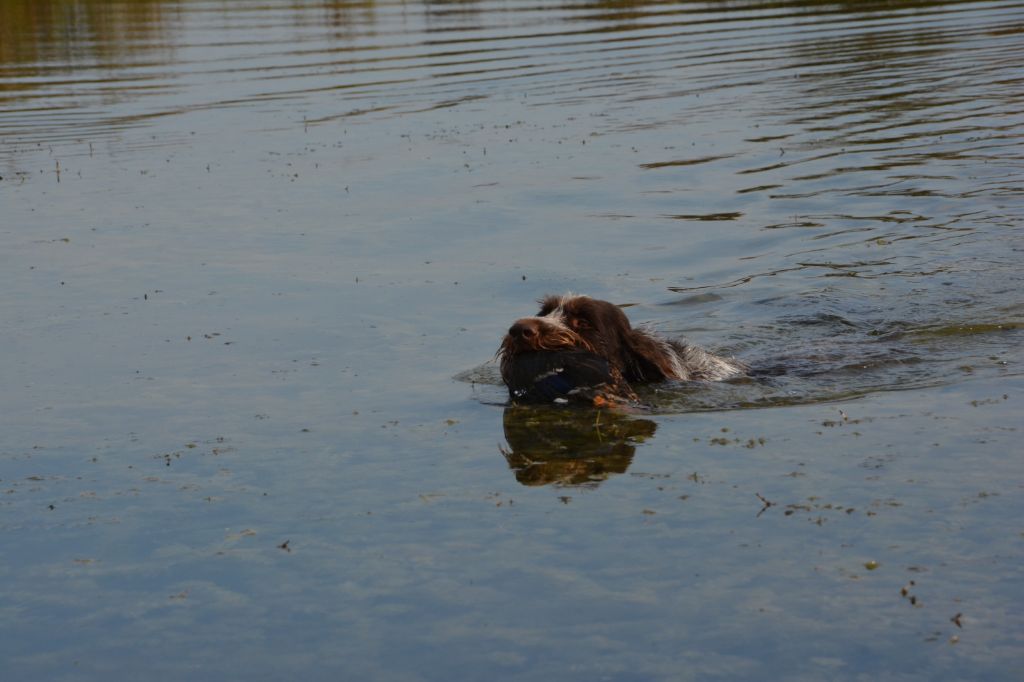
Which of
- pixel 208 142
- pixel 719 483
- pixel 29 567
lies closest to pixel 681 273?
pixel 719 483

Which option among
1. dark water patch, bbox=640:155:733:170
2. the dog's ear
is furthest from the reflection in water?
the dog's ear

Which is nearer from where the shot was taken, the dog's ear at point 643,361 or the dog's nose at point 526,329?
the dog's nose at point 526,329

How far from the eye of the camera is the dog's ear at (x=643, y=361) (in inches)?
380

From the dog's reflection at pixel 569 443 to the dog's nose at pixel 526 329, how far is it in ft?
2.06

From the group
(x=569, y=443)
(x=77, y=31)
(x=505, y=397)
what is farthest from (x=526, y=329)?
(x=77, y=31)

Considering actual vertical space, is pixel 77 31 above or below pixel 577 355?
above

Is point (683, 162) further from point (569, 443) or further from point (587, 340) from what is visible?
point (569, 443)

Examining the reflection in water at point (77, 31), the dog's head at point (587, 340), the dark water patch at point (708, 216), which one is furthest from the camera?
the reflection in water at point (77, 31)

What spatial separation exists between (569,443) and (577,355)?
67 centimetres

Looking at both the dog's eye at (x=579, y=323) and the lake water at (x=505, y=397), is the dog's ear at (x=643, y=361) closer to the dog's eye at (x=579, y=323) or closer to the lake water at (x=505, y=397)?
the lake water at (x=505, y=397)

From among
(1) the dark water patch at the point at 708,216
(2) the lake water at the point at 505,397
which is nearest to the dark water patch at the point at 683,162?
(2) the lake water at the point at 505,397

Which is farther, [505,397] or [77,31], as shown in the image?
[77,31]

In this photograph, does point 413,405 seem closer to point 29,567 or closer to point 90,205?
point 29,567

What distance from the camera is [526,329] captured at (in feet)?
29.2
